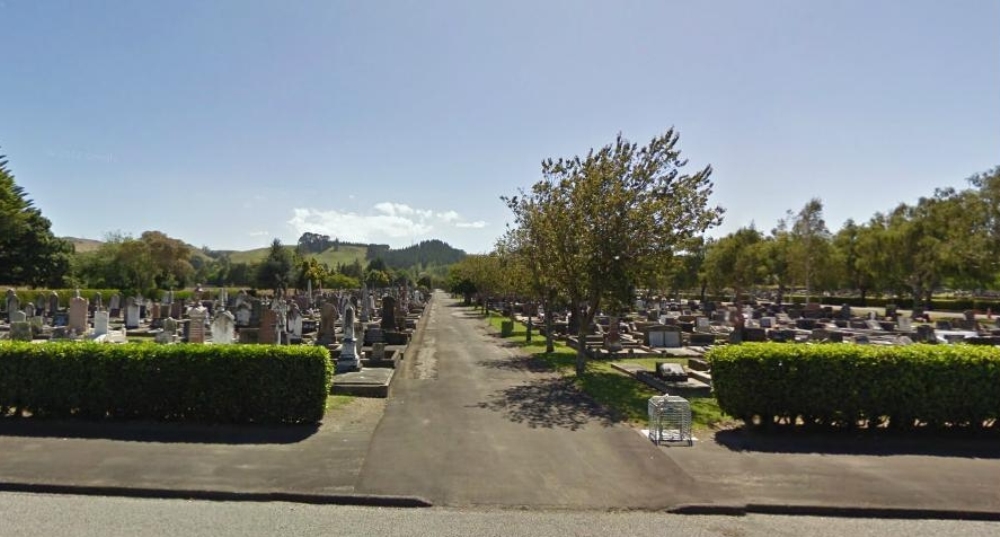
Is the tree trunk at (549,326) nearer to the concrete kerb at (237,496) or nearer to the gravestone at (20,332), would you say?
the concrete kerb at (237,496)

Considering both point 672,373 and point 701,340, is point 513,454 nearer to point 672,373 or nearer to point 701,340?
point 672,373

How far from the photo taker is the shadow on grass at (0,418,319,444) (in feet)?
30.0

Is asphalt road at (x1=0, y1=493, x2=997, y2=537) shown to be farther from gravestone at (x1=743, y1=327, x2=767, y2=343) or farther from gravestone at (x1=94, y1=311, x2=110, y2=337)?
gravestone at (x1=94, y1=311, x2=110, y2=337)

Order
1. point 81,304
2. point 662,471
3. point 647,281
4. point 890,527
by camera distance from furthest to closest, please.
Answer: point 81,304 < point 647,281 < point 662,471 < point 890,527

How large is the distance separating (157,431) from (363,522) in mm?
5397

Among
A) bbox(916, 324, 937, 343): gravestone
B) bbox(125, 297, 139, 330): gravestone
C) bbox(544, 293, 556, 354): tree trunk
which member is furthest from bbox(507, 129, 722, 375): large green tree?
bbox(125, 297, 139, 330): gravestone

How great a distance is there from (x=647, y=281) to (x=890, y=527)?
10721mm

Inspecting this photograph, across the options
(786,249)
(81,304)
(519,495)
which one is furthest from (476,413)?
(786,249)

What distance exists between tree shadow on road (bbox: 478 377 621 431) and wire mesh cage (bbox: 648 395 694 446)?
1.08m

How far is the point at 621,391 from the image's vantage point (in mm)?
14500

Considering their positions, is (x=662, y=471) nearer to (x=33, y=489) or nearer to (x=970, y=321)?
(x=33, y=489)

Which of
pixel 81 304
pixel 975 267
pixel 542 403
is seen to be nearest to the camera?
pixel 542 403

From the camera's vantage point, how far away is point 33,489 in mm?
7086

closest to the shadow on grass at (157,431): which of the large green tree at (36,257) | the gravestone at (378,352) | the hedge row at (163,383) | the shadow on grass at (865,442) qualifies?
Result: the hedge row at (163,383)
